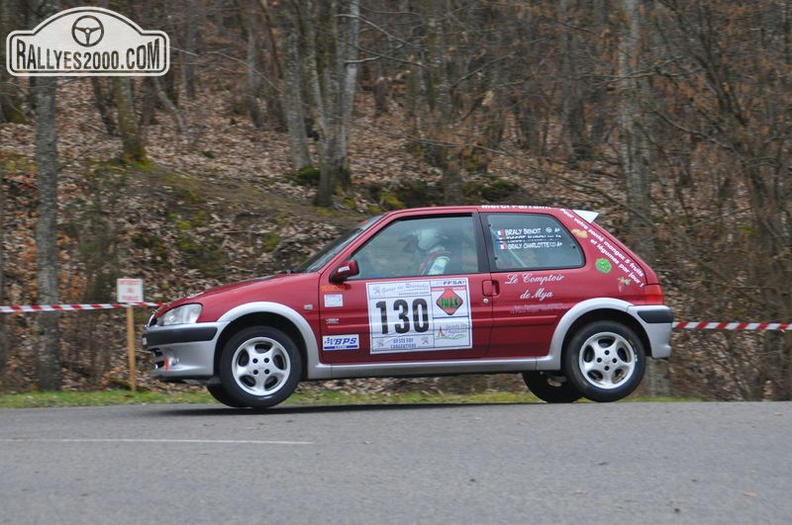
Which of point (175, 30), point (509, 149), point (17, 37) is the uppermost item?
point (175, 30)

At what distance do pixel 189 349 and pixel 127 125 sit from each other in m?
14.4

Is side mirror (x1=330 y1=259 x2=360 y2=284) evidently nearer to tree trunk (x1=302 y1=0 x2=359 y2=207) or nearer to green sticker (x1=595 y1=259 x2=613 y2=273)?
green sticker (x1=595 y1=259 x2=613 y2=273)

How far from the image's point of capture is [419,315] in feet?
35.2

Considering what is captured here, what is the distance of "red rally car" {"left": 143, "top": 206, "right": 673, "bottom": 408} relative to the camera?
34.4 feet

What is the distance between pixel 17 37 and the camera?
58.5 ft

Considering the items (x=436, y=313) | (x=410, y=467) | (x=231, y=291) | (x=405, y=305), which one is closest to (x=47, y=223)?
(x=231, y=291)

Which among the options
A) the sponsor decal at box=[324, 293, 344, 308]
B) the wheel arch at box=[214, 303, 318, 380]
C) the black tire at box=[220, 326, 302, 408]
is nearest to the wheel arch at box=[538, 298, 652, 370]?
the sponsor decal at box=[324, 293, 344, 308]

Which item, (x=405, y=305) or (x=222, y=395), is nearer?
(x=405, y=305)

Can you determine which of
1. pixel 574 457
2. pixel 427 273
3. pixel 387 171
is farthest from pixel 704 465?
pixel 387 171

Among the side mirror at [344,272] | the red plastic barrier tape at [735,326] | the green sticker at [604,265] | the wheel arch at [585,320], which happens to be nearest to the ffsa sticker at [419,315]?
the side mirror at [344,272]

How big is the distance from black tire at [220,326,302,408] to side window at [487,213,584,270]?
2.22m

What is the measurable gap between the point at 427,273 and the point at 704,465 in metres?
3.91

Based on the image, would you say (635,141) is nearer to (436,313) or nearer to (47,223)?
(436,313)

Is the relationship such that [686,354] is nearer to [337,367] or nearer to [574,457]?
[337,367]
